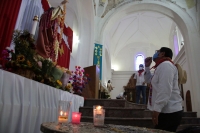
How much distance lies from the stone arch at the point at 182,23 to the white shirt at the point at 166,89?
6.05 meters

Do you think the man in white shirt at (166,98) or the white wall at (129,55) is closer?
the man in white shirt at (166,98)

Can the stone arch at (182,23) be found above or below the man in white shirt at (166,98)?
above

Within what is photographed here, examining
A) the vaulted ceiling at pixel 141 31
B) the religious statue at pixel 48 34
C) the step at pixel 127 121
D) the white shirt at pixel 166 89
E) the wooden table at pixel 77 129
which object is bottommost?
the step at pixel 127 121

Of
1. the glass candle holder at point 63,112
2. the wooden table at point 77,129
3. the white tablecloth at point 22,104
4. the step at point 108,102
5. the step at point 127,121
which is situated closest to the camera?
the wooden table at point 77,129

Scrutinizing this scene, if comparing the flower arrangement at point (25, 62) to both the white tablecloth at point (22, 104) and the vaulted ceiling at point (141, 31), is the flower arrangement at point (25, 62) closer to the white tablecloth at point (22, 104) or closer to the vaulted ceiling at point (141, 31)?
the white tablecloth at point (22, 104)

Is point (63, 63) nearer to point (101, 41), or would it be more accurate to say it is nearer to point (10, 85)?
point (101, 41)

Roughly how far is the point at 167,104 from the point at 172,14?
335 inches

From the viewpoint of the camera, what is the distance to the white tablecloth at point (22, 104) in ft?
4.66

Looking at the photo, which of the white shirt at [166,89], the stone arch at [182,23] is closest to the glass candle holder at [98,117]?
the white shirt at [166,89]

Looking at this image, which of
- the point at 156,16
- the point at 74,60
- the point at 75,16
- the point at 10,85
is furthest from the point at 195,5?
the point at 10,85

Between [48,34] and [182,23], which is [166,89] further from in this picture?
[182,23]

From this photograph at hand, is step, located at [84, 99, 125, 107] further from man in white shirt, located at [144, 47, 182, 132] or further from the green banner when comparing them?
the green banner

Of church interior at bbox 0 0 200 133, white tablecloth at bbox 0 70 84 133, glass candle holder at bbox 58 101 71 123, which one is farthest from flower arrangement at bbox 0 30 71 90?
glass candle holder at bbox 58 101 71 123

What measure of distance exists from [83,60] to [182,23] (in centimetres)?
555
